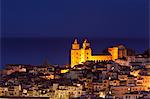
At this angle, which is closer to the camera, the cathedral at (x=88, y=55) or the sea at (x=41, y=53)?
the cathedral at (x=88, y=55)

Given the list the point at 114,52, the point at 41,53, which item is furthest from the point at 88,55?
the point at 41,53

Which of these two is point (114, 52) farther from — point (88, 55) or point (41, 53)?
point (41, 53)

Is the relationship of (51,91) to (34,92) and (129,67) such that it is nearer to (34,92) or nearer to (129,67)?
(34,92)

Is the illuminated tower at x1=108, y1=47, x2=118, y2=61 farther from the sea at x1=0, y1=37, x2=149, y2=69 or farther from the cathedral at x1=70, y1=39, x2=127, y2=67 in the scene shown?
the sea at x1=0, y1=37, x2=149, y2=69

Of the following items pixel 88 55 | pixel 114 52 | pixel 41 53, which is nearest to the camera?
pixel 88 55

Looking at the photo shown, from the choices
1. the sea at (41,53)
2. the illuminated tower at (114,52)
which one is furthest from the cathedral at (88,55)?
the sea at (41,53)

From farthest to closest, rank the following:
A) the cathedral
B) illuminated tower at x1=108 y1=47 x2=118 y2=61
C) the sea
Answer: the sea < illuminated tower at x1=108 y1=47 x2=118 y2=61 < the cathedral

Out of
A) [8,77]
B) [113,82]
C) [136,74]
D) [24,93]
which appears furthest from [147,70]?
[24,93]

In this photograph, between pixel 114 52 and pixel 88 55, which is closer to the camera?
pixel 88 55

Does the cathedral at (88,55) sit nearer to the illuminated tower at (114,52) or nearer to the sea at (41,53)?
the illuminated tower at (114,52)

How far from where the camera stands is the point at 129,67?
14875 mm

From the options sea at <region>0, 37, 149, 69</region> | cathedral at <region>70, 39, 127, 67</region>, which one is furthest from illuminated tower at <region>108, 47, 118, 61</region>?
sea at <region>0, 37, 149, 69</region>

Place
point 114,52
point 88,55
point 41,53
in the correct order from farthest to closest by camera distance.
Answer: point 41,53
point 114,52
point 88,55

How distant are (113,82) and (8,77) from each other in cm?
213
